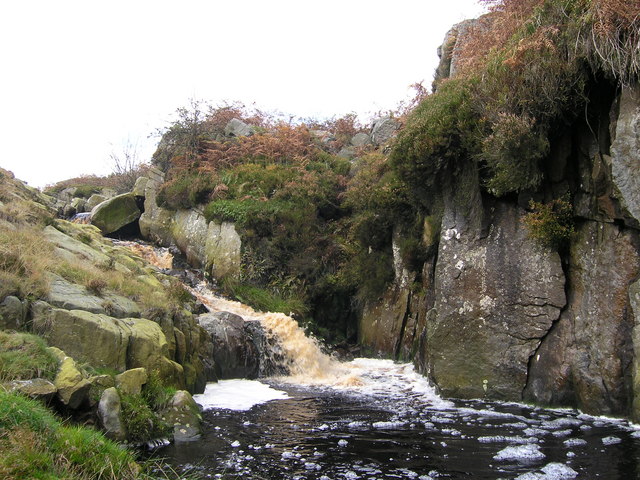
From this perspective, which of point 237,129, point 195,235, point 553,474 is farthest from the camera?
point 237,129

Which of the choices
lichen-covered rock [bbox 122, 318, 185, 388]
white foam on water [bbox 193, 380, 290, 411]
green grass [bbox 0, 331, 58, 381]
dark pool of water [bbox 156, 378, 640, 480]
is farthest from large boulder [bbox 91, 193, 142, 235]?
green grass [bbox 0, 331, 58, 381]

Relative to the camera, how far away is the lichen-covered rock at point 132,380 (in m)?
8.70

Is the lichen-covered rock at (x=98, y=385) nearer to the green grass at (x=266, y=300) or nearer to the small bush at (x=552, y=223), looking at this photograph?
the small bush at (x=552, y=223)

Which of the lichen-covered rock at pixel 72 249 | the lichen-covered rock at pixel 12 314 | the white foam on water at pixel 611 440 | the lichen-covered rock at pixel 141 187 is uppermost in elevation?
the lichen-covered rock at pixel 141 187

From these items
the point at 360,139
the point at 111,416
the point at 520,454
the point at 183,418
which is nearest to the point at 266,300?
the point at 183,418

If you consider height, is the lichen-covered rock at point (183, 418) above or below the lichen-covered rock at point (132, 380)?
below

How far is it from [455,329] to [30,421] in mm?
9355

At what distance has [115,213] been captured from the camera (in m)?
25.4

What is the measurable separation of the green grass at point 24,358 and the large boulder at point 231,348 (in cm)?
630

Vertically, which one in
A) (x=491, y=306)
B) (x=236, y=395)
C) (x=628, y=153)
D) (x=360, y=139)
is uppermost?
(x=360, y=139)

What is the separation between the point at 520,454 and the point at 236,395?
6.90 metres

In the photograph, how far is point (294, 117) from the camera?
34.2m

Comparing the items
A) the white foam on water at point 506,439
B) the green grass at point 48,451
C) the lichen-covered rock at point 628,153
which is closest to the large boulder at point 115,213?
the green grass at point 48,451

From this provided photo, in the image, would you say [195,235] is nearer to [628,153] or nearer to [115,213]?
[115,213]
